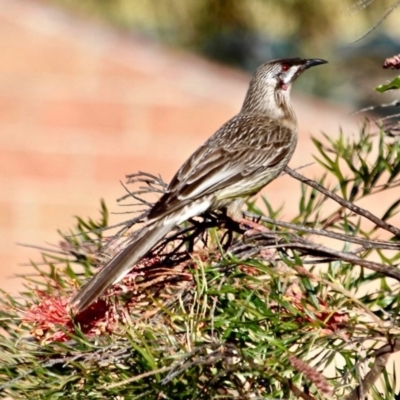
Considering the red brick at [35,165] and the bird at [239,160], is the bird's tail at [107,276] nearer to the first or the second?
the bird at [239,160]

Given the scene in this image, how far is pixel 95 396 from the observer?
1237mm

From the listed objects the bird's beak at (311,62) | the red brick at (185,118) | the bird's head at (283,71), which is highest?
the red brick at (185,118)

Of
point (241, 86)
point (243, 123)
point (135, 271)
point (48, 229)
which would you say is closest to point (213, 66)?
point (241, 86)

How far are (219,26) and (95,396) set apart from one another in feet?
15.6

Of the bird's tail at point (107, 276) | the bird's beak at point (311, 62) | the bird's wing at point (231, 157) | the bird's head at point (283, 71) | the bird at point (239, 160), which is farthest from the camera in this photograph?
the bird's head at point (283, 71)

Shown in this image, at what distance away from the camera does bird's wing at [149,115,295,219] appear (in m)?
2.58

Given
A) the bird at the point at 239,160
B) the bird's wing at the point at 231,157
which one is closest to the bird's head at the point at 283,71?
the bird at the point at 239,160

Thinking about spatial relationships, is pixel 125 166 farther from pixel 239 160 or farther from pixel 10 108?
pixel 239 160

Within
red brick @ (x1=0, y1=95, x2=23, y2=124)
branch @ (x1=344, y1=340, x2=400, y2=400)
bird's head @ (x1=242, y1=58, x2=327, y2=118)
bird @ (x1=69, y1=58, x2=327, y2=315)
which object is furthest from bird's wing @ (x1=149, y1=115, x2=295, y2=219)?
red brick @ (x1=0, y1=95, x2=23, y2=124)

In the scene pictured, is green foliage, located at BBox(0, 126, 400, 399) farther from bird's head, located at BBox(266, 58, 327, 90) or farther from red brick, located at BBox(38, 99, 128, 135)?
red brick, located at BBox(38, 99, 128, 135)

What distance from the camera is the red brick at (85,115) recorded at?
4.95 metres

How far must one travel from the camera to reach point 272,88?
347 centimetres

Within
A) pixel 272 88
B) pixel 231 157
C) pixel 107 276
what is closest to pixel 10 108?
pixel 272 88

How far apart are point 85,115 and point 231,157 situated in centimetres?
221
